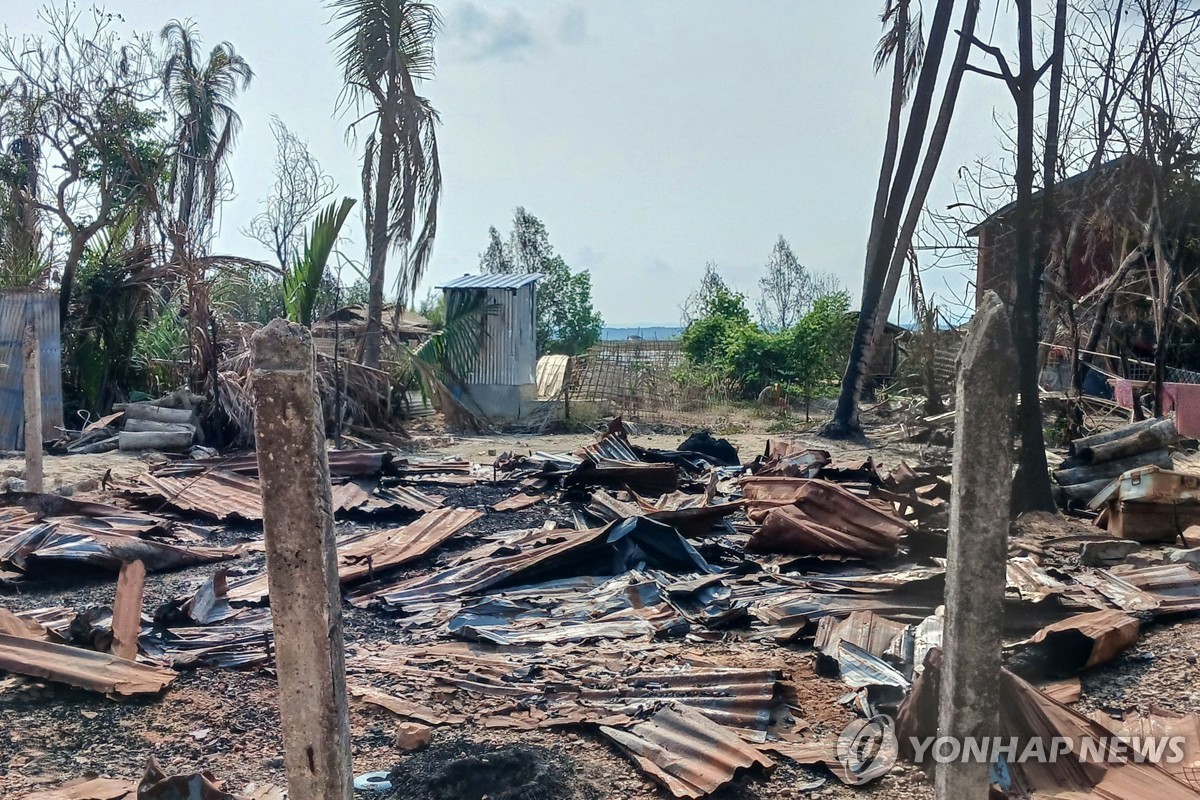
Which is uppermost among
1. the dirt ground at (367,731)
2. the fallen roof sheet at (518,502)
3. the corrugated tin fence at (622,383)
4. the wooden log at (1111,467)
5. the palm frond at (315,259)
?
the palm frond at (315,259)

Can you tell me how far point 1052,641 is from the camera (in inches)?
192

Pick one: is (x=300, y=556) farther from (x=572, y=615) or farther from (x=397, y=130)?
(x=397, y=130)

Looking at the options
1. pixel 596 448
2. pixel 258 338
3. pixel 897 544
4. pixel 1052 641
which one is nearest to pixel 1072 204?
pixel 596 448

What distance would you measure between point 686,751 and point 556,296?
105 feet

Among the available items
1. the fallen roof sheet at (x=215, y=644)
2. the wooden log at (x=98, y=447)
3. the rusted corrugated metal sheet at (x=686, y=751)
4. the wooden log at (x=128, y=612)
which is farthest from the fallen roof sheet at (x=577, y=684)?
the wooden log at (x=98, y=447)

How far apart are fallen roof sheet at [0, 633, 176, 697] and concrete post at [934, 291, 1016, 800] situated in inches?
151

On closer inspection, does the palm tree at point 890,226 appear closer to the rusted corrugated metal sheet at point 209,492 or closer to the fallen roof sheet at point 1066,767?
the rusted corrugated metal sheet at point 209,492

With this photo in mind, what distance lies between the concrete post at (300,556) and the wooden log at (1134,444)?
7.82m

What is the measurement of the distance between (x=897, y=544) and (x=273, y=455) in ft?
18.3

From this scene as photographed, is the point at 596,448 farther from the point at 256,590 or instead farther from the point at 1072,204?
the point at 1072,204

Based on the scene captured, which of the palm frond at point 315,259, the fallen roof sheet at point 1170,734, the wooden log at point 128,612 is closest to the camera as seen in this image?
the fallen roof sheet at point 1170,734

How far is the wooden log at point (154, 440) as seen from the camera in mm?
13281

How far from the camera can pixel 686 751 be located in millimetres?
3998

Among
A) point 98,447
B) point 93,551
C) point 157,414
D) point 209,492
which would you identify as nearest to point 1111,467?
point 93,551
